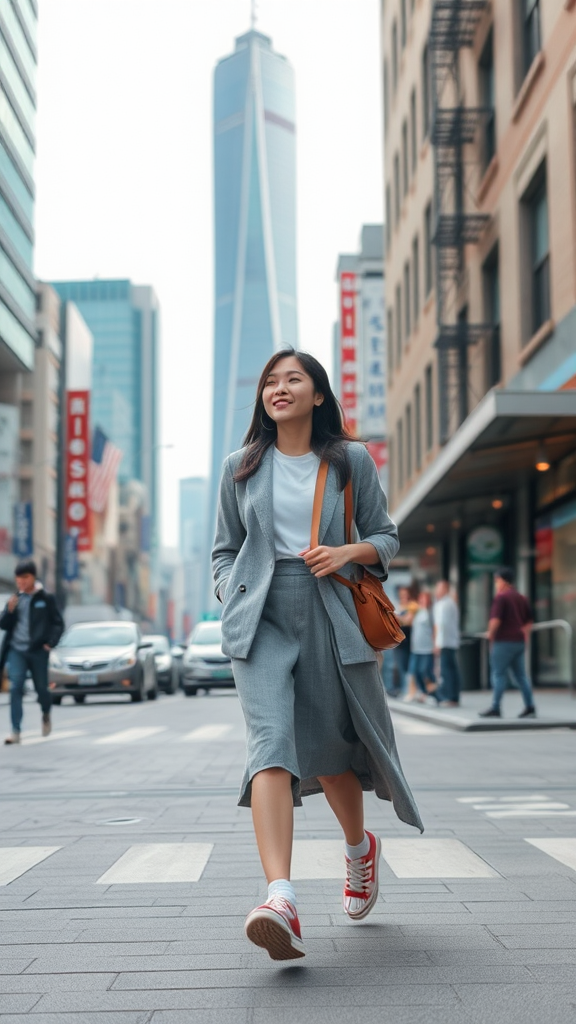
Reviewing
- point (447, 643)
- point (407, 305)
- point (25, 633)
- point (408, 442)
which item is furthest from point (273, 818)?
point (407, 305)

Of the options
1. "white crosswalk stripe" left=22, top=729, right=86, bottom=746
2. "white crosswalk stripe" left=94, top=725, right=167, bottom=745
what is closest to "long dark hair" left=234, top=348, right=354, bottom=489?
"white crosswalk stripe" left=94, top=725, right=167, bottom=745

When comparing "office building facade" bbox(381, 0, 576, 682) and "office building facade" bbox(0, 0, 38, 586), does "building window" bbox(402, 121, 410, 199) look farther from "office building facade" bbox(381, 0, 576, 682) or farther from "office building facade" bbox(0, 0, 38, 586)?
"office building facade" bbox(0, 0, 38, 586)

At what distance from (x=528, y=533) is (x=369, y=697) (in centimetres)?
2055

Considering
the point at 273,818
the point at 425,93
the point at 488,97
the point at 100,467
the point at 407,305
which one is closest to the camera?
the point at 273,818

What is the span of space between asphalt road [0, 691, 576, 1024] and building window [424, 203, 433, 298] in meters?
25.3

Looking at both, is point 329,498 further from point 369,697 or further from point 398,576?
point 398,576

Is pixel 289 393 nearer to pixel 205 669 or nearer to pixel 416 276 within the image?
pixel 205 669

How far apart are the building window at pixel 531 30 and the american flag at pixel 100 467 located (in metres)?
54.3

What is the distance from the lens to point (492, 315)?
26.0m

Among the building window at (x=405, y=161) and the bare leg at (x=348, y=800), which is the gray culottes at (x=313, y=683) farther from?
the building window at (x=405, y=161)

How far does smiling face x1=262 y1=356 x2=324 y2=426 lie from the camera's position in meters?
4.31

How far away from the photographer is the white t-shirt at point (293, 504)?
4.16 metres

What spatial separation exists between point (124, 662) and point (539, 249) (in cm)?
969

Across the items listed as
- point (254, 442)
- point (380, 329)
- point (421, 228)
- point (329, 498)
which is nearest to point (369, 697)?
point (329, 498)
